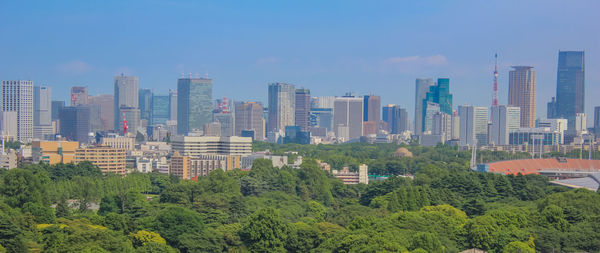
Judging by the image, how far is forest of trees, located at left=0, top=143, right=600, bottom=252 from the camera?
33.3 m

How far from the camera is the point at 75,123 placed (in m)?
167

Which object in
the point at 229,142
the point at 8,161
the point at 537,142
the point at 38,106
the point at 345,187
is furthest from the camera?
the point at 38,106

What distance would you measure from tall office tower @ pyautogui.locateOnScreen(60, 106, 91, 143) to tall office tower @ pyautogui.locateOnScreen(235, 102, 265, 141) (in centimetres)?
3674

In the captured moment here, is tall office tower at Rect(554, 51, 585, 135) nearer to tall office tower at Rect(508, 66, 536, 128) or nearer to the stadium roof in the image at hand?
tall office tower at Rect(508, 66, 536, 128)

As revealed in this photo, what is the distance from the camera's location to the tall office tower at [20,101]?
544ft

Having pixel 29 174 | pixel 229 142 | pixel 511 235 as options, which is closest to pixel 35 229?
pixel 29 174

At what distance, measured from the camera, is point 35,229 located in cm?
3419

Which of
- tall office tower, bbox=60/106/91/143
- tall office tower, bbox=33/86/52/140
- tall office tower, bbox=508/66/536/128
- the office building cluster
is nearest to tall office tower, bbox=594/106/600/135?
the office building cluster

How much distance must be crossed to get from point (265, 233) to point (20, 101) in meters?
142

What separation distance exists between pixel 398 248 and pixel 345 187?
3572cm

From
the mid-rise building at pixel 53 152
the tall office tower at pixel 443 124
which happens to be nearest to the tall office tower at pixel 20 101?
the mid-rise building at pixel 53 152

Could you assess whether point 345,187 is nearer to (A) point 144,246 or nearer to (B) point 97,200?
(B) point 97,200

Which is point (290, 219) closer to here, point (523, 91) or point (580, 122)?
point (580, 122)

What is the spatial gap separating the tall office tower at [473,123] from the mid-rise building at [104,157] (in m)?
98.4
